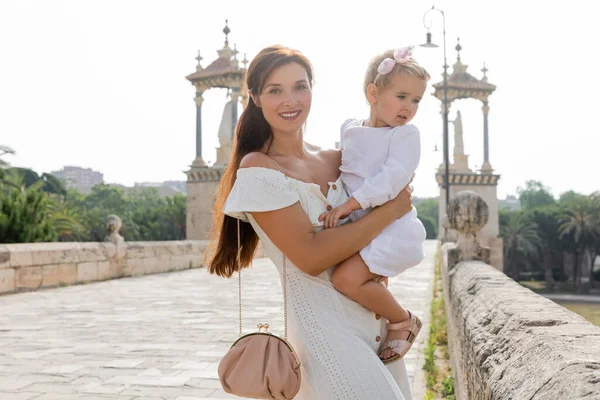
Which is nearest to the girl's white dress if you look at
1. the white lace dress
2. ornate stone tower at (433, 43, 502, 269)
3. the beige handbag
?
the white lace dress

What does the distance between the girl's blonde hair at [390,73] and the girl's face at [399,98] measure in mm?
13

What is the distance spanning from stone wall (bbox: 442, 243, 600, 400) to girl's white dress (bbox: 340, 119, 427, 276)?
42 cm

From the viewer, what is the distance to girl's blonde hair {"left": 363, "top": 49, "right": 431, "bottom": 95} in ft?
6.84

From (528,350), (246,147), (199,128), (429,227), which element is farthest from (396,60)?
(429,227)

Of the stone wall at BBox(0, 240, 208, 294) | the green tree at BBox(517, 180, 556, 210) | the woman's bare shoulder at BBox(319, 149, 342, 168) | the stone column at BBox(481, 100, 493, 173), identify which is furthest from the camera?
the green tree at BBox(517, 180, 556, 210)

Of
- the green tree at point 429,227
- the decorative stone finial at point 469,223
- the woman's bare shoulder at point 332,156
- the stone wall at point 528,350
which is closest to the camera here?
the stone wall at point 528,350

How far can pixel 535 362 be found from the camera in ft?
5.30

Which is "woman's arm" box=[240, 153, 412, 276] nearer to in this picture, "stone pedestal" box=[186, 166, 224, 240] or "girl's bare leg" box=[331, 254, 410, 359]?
"girl's bare leg" box=[331, 254, 410, 359]

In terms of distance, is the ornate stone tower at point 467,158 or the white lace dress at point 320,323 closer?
the white lace dress at point 320,323

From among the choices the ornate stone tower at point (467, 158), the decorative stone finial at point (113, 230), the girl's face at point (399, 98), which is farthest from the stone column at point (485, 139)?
the girl's face at point (399, 98)

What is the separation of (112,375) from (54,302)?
510cm

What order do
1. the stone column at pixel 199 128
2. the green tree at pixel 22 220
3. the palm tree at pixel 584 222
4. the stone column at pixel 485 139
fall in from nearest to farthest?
the green tree at pixel 22 220, the stone column at pixel 199 128, the stone column at pixel 485 139, the palm tree at pixel 584 222

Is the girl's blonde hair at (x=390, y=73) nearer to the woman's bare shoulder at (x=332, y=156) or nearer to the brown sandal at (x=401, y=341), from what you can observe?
the woman's bare shoulder at (x=332, y=156)

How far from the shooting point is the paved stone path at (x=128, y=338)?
15.1 ft
